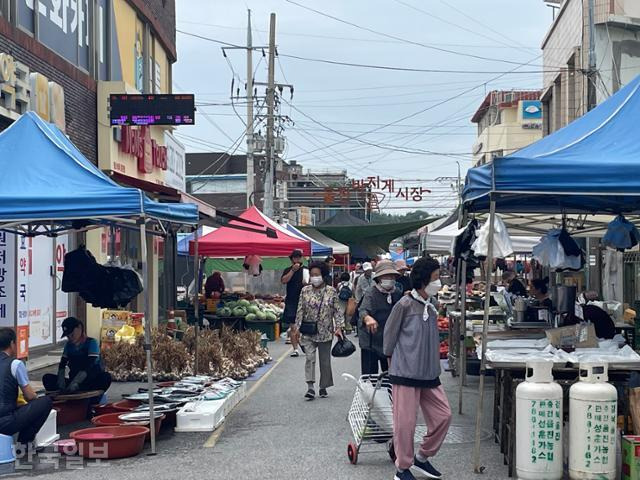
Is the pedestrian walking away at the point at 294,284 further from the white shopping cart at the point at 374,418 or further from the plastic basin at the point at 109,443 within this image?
the white shopping cart at the point at 374,418

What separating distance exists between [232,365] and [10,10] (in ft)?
21.2

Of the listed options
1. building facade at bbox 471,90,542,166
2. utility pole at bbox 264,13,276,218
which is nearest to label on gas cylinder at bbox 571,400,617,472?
utility pole at bbox 264,13,276,218

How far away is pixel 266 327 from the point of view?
2122 cm

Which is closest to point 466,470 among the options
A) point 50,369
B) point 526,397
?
point 526,397

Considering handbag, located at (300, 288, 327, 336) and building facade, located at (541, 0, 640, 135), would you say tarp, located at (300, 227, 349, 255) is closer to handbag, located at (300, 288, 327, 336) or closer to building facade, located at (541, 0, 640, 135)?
building facade, located at (541, 0, 640, 135)

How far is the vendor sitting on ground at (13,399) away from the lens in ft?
26.8

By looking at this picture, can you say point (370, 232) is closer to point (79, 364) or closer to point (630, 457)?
point (79, 364)

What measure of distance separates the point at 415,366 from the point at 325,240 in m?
25.1

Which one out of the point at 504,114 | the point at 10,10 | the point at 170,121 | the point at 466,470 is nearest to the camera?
the point at 466,470

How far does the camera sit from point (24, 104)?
13.4m

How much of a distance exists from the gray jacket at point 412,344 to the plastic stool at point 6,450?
3621 millimetres

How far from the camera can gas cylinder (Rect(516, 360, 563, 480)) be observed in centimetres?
713

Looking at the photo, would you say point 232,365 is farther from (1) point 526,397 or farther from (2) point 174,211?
(1) point 526,397

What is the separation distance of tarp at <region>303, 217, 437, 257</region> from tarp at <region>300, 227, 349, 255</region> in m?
0.16
